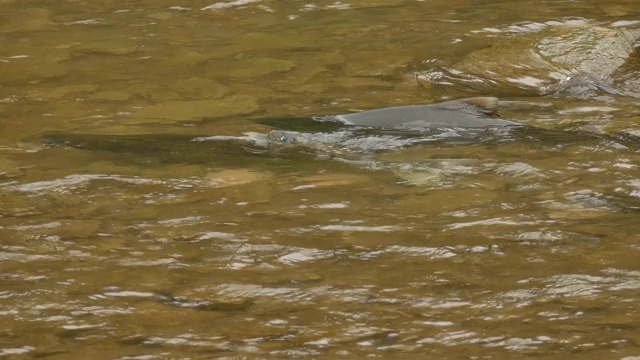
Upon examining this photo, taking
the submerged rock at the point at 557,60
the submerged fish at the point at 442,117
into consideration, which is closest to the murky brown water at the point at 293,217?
the submerged rock at the point at 557,60

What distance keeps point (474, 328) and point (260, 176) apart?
1672mm

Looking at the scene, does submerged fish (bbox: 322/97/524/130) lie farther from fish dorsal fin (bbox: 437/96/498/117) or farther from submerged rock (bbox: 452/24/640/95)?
submerged rock (bbox: 452/24/640/95)

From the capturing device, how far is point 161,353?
3.12 metres

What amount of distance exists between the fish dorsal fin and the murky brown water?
294 millimetres

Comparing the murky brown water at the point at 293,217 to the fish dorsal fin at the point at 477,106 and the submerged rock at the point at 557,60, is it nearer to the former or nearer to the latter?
the submerged rock at the point at 557,60

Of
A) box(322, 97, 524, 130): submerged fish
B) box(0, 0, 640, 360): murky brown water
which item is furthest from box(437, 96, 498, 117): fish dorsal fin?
box(0, 0, 640, 360): murky brown water

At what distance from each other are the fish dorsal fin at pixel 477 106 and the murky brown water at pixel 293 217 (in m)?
0.29

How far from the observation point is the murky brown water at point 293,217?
324cm

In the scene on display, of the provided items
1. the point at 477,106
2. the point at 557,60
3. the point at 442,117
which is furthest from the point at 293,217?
the point at 557,60

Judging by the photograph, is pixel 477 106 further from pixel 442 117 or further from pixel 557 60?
pixel 557 60

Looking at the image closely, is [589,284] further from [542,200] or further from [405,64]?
[405,64]

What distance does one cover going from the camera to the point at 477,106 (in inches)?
208

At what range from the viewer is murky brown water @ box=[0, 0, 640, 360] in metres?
3.24

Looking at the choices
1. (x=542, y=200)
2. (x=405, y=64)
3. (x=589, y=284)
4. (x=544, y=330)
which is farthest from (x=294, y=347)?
(x=405, y=64)
